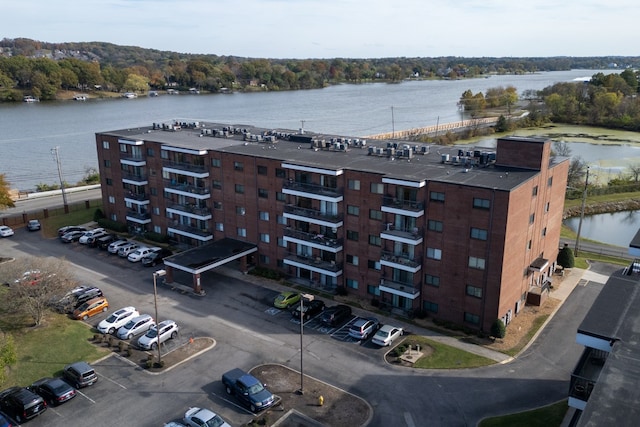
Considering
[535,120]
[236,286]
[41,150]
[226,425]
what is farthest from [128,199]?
[535,120]

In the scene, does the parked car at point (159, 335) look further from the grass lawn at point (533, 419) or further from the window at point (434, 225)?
the grass lawn at point (533, 419)

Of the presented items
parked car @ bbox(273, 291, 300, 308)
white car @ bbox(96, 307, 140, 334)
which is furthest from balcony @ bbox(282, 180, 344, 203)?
white car @ bbox(96, 307, 140, 334)

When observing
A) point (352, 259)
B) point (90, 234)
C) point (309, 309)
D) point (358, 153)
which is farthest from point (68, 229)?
point (352, 259)

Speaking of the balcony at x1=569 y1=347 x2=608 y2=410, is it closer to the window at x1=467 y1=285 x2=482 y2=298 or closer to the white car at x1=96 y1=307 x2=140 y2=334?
the window at x1=467 y1=285 x2=482 y2=298

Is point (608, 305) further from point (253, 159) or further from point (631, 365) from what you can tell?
point (253, 159)

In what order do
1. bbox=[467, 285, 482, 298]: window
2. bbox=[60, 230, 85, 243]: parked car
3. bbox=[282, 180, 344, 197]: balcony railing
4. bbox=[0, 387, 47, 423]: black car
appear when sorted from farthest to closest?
bbox=[60, 230, 85, 243]: parked car
bbox=[282, 180, 344, 197]: balcony railing
bbox=[467, 285, 482, 298]: window
bbox=[0, 387, 47, 423]: black car

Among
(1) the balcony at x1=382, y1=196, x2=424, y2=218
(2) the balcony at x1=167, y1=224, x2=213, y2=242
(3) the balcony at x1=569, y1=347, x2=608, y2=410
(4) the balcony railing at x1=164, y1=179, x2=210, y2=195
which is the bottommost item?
(2) the balcony at x1=167, y1=224, x2=213, y2=242

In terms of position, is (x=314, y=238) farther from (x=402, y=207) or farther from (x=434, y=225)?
(x=434, y=225)
